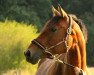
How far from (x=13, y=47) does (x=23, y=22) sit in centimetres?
1430

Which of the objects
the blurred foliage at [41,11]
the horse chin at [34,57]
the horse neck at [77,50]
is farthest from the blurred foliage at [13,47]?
the horse chin at [34,57]

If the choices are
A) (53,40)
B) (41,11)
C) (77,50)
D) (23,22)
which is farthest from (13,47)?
(41,11)

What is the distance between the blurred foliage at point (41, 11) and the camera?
146ft

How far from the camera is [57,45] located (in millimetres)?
6922

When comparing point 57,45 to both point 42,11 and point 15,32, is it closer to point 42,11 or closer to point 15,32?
point 15,32

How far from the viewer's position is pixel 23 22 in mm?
39750

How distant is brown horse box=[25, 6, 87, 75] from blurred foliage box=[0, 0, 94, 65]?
3454 centimetres

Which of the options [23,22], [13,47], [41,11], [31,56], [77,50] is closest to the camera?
[31,56]

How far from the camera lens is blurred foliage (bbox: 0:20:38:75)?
24984 millimetres

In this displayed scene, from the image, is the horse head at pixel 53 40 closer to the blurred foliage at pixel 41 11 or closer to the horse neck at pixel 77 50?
the horse neck at pixel 77 50

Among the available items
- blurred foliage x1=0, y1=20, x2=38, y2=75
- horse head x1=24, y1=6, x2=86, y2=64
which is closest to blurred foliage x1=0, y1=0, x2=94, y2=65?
blurred foliage x1=0, y1=20, x2=38, y2=75

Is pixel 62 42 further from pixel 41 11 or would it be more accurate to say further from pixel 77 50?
pixel 41 11

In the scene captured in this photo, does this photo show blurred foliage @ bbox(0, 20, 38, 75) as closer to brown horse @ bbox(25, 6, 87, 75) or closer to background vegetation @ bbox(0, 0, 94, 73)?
background vegetation @ bbox(0, 0, 94, 73)

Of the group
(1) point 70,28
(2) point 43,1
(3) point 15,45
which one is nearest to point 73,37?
(1) point 70,28
